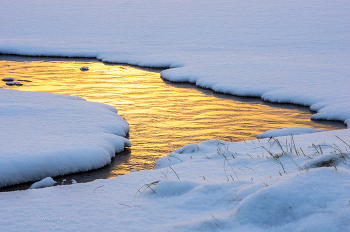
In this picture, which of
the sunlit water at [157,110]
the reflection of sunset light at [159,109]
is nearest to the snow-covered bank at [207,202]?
the sunlit water at [157,110]

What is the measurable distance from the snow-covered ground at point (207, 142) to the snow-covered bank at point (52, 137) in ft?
0.10

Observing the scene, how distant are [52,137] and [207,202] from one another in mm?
4070

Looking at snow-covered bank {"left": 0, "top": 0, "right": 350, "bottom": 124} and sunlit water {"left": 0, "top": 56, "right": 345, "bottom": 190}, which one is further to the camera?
snow-covered bank {"left": 0, "top": 0, "right": 350, "bottom": 124}

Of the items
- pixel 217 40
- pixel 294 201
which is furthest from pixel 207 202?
pixel 217 40

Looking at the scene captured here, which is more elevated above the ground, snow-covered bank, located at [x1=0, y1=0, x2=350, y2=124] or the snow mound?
snow-covered bank, located at [x1=0, y1=0, x2=350, y2=124]

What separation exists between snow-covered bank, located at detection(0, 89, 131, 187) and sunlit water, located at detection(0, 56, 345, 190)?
0.26 meters

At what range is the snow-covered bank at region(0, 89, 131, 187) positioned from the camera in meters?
5.46

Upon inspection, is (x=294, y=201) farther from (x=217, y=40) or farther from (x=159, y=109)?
(x=217, y=40)

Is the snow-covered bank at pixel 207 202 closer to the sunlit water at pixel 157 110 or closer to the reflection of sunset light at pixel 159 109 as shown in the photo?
the sunlit water at pixel 157 110

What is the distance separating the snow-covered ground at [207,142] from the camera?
9.36 feet

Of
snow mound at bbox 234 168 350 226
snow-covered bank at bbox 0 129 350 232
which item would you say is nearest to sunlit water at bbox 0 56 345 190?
snow-covered bank at bbox 0 129 350 232

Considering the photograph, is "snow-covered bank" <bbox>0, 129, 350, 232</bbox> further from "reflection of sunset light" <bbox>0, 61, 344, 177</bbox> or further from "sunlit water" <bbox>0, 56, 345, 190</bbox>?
"reflection of sunset light" <bbox>0, 61, 344, 177</bbox>

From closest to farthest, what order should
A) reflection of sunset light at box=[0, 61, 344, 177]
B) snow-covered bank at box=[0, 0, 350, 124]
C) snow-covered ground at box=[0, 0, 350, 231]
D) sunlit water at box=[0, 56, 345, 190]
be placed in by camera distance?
snow-covered ground at box=[0, 0, 350, 231], sunlit water at box=[0, 56, 345, 190], reflection of sunset light at box=[0, 61, 344, 177], snow-covered bank at box=[0, 0, 350, 124]

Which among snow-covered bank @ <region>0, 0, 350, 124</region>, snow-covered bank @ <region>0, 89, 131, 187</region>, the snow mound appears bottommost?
snow-covered bank @ <region>0, 89, 131, 187</region>
